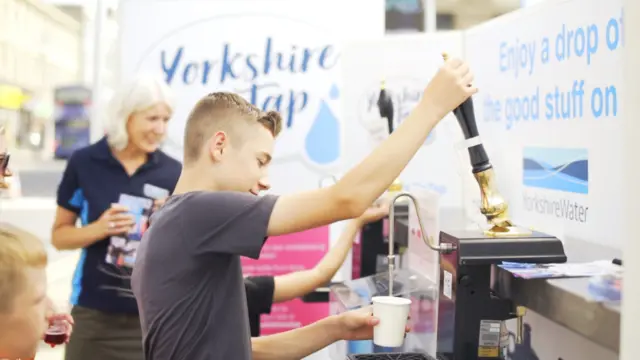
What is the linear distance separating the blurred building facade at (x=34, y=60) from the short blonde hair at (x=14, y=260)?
5.76m

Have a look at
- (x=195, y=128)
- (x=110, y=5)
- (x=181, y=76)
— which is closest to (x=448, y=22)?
(x=110, y=5)

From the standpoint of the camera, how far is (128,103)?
2.82m

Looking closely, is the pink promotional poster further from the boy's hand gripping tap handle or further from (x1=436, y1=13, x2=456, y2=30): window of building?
(x1=436, y1=13, x2=456, y2=30): window of building

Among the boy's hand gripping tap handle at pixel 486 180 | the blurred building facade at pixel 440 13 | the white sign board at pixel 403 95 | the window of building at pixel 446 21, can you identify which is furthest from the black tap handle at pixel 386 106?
the window of building at pixel 446 21

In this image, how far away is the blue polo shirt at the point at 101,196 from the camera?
8.83ft

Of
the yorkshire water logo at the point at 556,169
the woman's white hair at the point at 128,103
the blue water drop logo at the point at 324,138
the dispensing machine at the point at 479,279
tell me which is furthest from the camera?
the blue water drop logo at the point at 324,138

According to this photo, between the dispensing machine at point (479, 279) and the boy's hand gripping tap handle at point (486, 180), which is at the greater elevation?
the boy's hand gripping tap handle at point (486, 180)

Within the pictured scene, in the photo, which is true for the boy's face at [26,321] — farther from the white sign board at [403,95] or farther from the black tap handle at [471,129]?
the white sign board at [403,95]

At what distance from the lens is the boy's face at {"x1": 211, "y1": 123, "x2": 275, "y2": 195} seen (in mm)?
1606

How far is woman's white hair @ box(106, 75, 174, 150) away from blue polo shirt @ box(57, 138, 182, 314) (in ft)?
0.19

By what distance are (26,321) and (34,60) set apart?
6.97 m

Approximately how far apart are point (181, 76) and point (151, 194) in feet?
3.27

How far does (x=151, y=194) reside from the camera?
2756mm

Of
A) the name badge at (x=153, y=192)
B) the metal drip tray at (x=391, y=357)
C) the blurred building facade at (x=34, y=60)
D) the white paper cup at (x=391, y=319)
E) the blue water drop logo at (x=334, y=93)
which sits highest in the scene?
the blurred building facade at (x=34, y=60)
